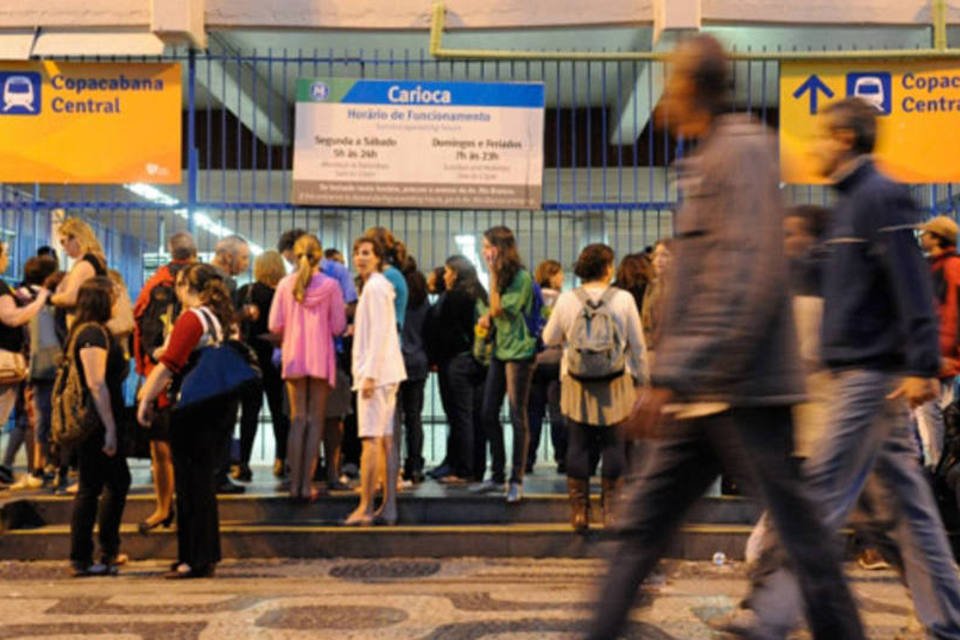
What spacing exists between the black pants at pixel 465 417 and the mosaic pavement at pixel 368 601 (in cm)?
166

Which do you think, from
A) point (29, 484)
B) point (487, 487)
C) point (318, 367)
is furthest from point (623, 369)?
point (29, 484)

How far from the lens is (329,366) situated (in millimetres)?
8180

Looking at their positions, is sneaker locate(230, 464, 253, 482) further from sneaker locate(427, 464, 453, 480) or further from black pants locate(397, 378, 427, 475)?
sneaker locate(427, 464, 453, 480)

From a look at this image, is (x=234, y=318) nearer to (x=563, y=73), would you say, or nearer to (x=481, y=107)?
(x=481, y=107)

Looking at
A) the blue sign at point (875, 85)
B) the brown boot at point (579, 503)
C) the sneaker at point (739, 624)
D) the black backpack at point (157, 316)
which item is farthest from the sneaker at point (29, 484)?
the blue sign at point (875, 85)

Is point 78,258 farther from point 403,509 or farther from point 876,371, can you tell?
point 876,371

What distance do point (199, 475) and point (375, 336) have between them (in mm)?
1544

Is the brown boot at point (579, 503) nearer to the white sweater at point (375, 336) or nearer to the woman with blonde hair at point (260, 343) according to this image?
the white sweater at point (375, 336)

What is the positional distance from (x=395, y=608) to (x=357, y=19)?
5915mm

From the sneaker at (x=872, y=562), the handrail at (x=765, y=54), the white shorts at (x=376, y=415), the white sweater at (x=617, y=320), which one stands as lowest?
the sneaker at (x=872, y=562)

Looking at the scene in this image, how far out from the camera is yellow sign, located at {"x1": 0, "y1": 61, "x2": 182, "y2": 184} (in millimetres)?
9797

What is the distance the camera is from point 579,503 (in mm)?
7684

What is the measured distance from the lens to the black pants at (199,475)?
22.6 feet

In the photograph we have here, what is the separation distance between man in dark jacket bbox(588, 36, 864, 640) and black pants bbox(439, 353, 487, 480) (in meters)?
5.64
